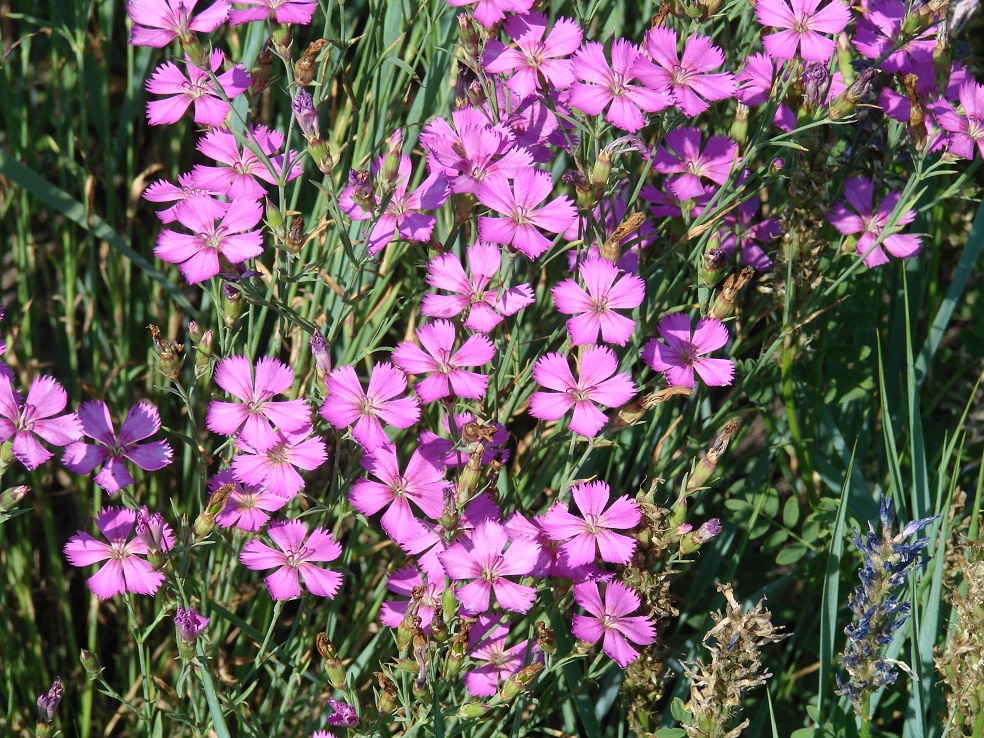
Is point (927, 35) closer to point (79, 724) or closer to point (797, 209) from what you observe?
point (797, 209)

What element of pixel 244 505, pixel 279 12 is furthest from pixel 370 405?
pixel 279 12

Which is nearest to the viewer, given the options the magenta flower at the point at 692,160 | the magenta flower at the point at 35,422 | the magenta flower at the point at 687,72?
the magenta flower at the point at 35,422

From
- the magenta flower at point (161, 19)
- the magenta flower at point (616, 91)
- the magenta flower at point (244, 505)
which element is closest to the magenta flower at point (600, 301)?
the magenta flower at point (616, 91)

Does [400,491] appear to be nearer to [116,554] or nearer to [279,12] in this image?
[116,554]

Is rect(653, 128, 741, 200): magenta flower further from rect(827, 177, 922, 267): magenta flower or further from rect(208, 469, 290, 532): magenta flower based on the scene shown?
rect(208, 469, 290, 532): magenta flower

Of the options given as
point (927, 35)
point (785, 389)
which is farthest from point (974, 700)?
point (927, 35)

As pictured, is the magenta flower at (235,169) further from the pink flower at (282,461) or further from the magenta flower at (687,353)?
the magenta flower at (687,353)
